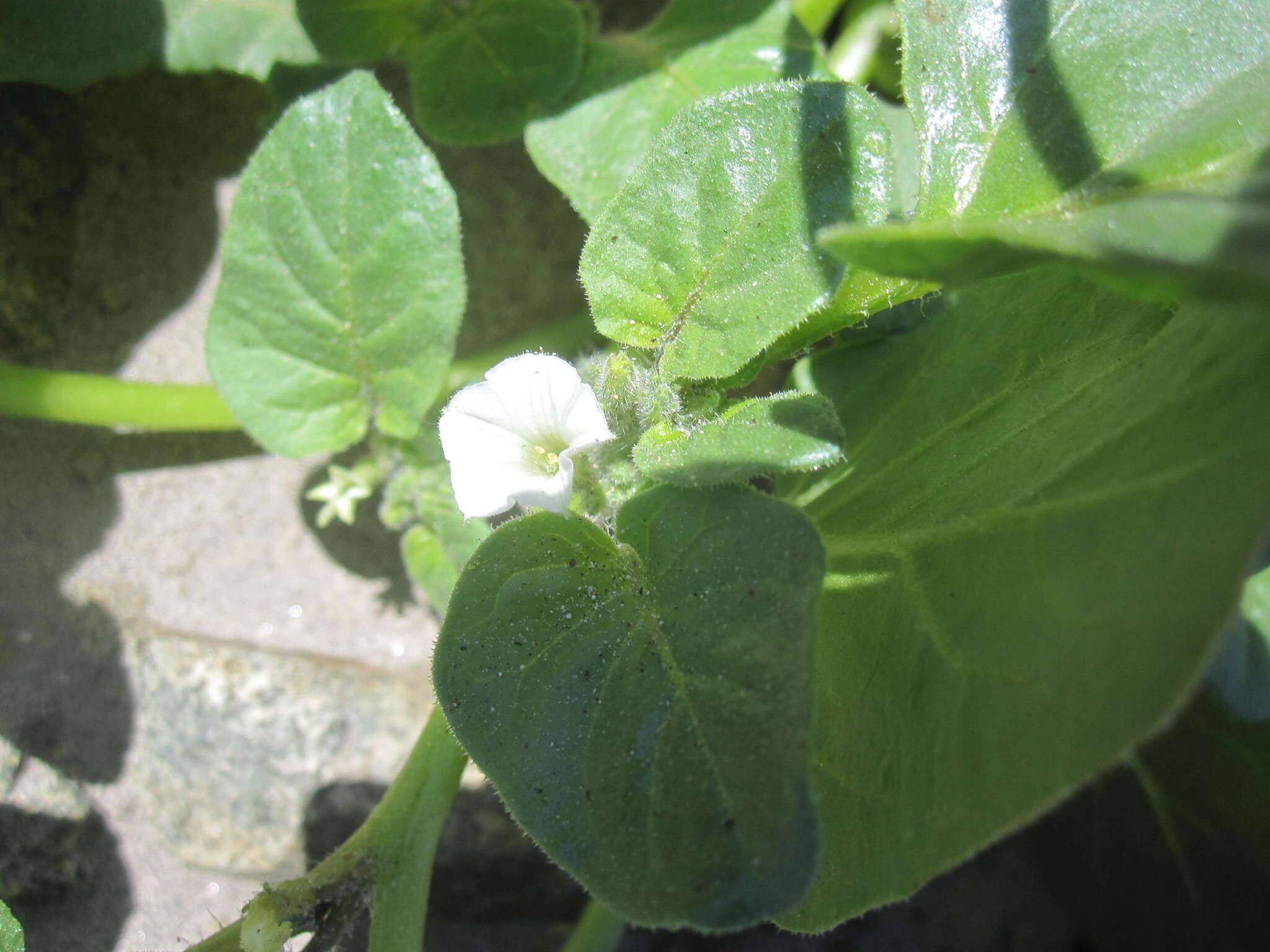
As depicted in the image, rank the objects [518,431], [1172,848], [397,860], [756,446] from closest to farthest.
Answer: [756,446]
[518,431]
[397,860]
[1172,848]

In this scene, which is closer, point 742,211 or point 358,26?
point 742,211

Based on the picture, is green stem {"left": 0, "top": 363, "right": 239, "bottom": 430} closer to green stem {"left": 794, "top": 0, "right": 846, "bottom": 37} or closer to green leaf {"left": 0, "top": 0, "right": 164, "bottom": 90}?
green leaf {"left": 0, "top": 0, "right": 164, "bottom": 90}

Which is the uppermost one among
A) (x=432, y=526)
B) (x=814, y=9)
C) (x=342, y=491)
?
(x=814, y=9)

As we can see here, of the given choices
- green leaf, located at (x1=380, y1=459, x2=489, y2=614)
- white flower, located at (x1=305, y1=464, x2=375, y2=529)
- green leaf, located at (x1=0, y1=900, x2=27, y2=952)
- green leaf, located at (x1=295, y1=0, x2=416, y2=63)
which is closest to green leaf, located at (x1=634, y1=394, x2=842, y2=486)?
green leaf, located at (x1=380, y1=459, x2=489, y2=614)

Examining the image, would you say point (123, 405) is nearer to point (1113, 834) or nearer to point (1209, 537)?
point (1209, 537)

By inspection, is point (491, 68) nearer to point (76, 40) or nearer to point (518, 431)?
point (76, 40)

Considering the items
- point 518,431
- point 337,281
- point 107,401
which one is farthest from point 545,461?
point 107,401
